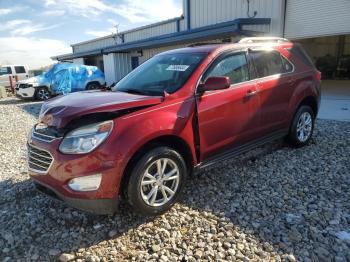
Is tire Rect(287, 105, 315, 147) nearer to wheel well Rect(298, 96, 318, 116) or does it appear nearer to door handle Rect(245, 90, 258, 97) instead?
wheel well Rect(298, 96, 318, 116)

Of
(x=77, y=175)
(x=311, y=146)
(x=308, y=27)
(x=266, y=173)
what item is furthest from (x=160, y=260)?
(x=308, y=27)

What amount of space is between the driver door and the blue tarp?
43.3 feet

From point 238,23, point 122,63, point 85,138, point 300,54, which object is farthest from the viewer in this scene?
point 122,63

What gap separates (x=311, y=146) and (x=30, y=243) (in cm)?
473

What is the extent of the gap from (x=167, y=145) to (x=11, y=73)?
23078 mm

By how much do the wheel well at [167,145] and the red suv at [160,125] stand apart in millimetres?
11

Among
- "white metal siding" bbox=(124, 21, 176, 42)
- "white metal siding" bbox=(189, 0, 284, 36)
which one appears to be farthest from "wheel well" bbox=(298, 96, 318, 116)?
"white metal siding" bbox=(124, 21, 176, 42)

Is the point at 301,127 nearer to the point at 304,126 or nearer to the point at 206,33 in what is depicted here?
the point at 304,126

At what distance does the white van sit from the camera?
22.5 m

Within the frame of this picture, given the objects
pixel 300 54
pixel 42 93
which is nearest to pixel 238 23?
pixel 300 54

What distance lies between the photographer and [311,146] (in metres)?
5.64

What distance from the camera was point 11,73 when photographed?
74.8 feet

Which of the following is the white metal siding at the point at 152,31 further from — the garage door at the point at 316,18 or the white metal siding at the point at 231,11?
the garage door at the point at 316,18

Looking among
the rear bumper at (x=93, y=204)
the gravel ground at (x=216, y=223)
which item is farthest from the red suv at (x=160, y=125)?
the gravel ground at (x=216, y=223)
